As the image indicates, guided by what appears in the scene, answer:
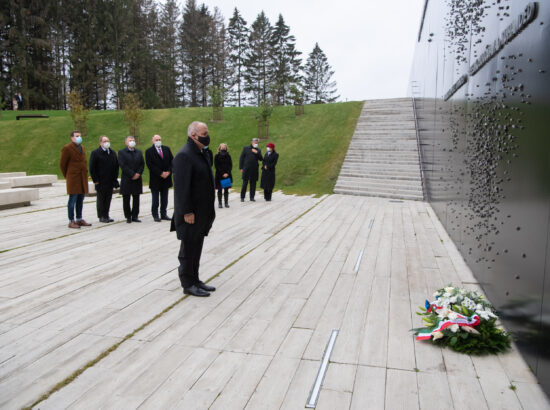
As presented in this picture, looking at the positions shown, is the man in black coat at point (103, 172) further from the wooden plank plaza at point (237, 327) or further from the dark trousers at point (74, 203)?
the wooden plank plaza at point (237, 327)

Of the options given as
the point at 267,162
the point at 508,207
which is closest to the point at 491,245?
the point at 508,207

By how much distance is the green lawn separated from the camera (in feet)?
53.9

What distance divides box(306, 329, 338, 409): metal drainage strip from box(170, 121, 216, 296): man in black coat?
159 centimetres

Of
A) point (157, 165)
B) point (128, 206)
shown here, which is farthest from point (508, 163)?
point (128, 206)

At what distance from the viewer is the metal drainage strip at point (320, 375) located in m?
2.51

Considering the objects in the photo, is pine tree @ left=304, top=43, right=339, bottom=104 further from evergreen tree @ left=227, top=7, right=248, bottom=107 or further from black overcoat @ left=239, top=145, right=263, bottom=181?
black overcoat @ left=239, top=145, right=263, bottom=181

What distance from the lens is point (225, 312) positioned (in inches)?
155

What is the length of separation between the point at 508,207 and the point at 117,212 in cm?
865

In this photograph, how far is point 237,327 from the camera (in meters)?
3.60

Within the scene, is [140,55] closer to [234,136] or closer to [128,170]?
[234,136]

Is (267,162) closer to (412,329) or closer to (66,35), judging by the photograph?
(412,329)

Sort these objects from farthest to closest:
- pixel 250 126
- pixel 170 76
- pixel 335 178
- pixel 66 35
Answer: pixel 170 76 → pixel 66 35 → pixel 250 126 → pixel 335 178

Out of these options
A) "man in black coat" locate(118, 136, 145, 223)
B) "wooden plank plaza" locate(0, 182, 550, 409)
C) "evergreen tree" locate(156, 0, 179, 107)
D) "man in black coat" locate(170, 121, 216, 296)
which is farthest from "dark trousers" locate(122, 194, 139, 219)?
"evergreen tree" locate(156, 0, 179, 107)

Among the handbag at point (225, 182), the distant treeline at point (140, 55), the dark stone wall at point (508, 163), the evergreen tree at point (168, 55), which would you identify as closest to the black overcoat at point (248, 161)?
the handbag at point (225, 182)
